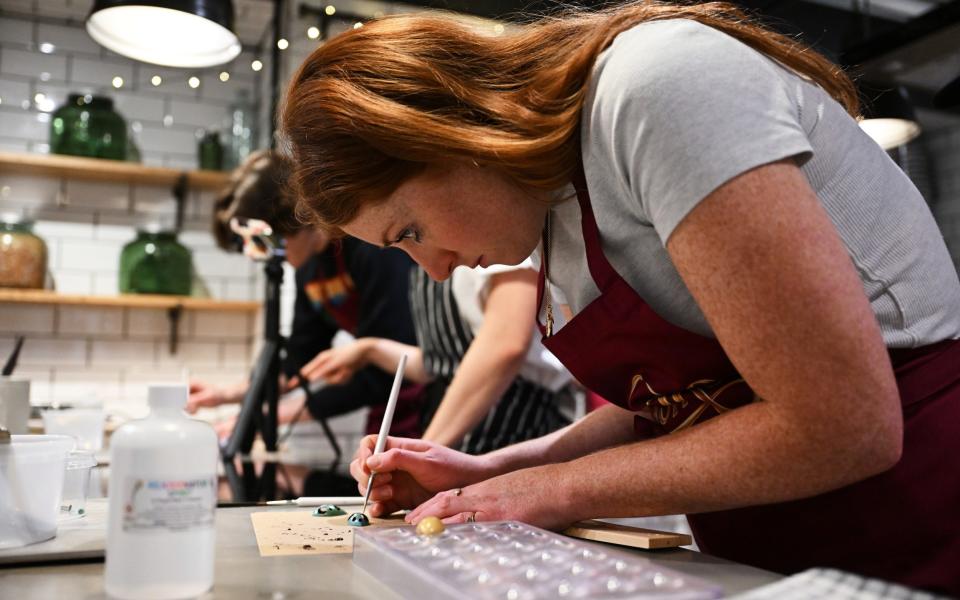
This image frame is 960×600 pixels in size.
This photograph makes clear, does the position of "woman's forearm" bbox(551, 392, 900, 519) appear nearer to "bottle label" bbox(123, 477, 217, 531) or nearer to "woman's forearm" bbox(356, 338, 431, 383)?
"bottle label" bbox(123, 477, 217, 531)

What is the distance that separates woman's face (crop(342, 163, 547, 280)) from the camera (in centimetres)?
86

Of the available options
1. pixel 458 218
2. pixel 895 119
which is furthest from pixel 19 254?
pixel 895 119

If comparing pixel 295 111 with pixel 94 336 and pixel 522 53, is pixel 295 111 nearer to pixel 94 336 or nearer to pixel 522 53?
pixel 522 53

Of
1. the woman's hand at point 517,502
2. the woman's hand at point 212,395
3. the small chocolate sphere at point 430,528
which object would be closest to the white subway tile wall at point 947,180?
the woman's hand at point 517,502

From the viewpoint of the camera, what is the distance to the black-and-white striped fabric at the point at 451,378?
5.57ft

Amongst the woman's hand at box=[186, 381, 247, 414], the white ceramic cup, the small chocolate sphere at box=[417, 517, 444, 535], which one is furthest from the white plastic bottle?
the woman's hand at box=[186, 381, 247, 414]

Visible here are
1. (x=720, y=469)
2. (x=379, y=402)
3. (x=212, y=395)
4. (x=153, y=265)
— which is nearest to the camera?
(x=720, y=469)

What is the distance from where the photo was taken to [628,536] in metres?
0.74

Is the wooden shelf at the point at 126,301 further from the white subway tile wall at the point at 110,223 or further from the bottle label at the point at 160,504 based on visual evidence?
the bottle label at the point at 160,504

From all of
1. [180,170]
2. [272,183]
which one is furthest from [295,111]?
[180,170]

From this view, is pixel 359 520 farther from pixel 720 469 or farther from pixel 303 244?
pixel 303 244

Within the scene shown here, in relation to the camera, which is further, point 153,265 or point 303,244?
point 153,265

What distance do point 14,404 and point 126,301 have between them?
191cm

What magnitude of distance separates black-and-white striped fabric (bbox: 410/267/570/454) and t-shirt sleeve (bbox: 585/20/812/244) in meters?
1.08
